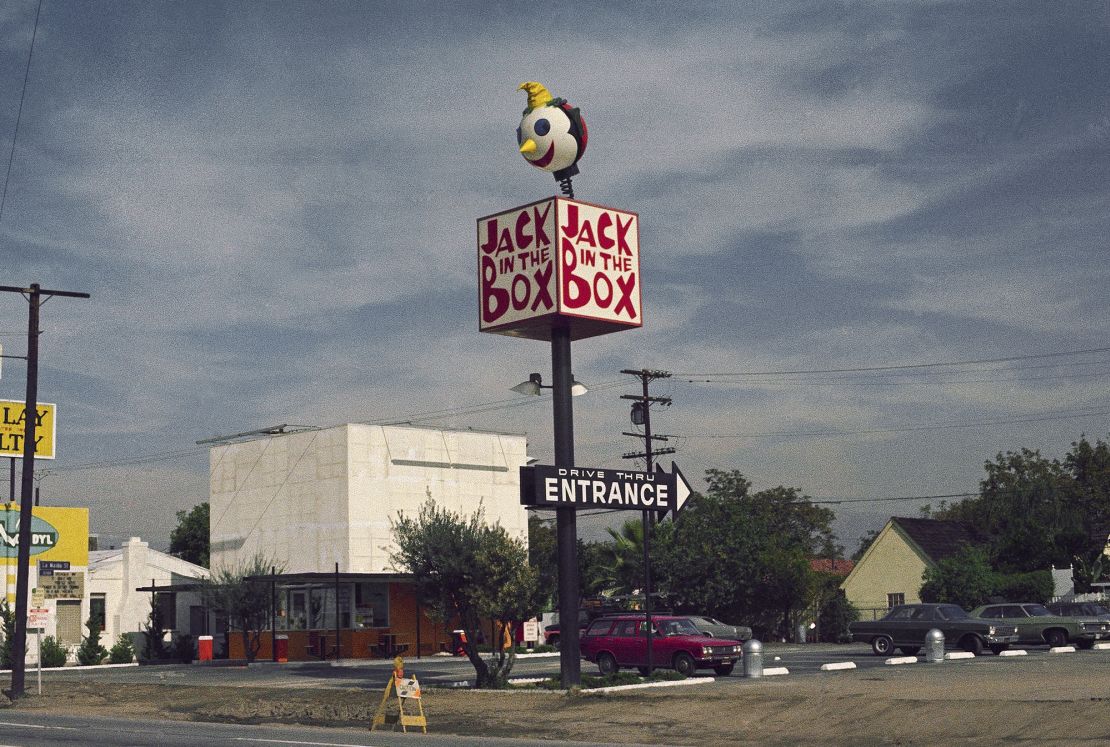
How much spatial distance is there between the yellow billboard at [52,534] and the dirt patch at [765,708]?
20.3 m

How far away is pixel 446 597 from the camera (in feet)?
104

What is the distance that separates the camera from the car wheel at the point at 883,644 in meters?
38.8

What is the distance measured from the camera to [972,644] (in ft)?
124

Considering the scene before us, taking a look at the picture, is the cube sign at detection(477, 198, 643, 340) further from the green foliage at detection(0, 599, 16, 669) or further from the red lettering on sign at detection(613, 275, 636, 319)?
the green foliage at detection(0, 599, 16, 669)

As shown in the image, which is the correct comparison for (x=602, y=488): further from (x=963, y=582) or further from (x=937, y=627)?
(x=963, y=582)

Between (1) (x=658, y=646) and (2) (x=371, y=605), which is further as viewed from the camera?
(2) (x=371, y=605)

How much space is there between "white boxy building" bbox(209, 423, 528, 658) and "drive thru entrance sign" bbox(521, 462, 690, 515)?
728 inches

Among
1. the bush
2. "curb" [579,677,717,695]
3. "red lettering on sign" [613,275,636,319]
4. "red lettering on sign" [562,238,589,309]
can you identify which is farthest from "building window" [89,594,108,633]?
"red lettering on sign" [562,238,589,309]

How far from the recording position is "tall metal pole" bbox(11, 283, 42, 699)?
33.1 m

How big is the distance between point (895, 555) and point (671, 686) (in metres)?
42.5

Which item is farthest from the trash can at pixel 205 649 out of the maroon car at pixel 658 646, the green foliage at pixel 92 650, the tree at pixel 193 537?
the tree at pixel 193 537

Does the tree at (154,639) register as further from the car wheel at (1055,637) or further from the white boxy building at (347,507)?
the car wheel at (1055,637)

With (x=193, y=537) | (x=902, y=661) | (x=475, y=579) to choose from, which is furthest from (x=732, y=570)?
(x=193, y=537)

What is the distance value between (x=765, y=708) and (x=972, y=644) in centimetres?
1650
